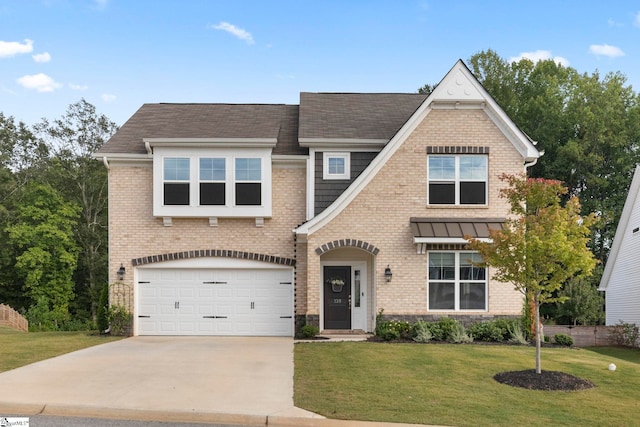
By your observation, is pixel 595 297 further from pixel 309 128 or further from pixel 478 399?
pixel 478 399

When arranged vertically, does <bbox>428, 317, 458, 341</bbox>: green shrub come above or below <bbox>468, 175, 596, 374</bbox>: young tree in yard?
below

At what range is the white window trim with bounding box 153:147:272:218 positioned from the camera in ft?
63.8

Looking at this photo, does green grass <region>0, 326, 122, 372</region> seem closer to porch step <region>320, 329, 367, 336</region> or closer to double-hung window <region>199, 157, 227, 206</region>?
double-hung window <region>199, 157, 227, 206</region>

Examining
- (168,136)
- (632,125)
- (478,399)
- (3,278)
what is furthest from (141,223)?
(632,125)

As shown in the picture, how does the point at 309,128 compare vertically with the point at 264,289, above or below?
above

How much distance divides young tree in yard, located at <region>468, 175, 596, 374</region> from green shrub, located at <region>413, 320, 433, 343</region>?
6013mm

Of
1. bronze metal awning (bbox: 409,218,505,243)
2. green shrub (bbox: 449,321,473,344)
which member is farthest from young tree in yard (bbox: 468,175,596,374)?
bronze metal awning (bbox: 409,218,505,243)

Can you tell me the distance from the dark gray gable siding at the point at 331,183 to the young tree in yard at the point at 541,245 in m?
8.51

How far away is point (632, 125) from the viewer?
36906 millimetres

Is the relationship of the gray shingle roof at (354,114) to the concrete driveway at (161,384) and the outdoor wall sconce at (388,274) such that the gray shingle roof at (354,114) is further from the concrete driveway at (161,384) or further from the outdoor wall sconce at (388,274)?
the concrete driveway at (161,384)

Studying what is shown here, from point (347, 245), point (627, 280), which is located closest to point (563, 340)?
point (347, 245)

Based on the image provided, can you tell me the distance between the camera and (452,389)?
10.4 metres

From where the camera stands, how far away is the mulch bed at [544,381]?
10.7m

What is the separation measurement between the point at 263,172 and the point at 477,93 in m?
7.25
